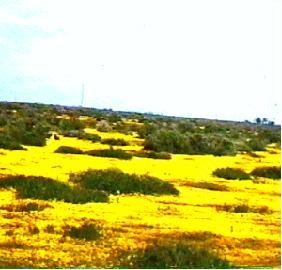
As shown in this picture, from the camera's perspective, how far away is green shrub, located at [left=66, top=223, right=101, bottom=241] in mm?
11406

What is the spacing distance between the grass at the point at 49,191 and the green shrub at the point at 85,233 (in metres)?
3.13

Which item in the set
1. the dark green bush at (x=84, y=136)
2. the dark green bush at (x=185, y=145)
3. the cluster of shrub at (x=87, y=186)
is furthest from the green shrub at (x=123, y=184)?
the dark green bush at (x=84, y=136)

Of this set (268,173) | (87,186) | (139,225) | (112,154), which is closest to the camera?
(139,225)

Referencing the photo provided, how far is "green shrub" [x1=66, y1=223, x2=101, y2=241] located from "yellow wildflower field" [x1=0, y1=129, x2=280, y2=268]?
0.15 m

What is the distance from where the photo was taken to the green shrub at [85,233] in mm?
11406

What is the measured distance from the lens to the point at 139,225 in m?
12.9

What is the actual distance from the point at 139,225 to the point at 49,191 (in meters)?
3.19

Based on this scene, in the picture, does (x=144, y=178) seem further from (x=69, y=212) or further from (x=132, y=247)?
(x=132, y=247)

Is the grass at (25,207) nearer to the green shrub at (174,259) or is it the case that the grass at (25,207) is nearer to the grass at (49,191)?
the grass at (49,191)

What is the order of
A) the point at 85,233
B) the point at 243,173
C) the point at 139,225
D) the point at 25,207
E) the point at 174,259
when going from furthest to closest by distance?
the point at 243,173 → the point at 25,207 → the point at 139,225 → the point at 85,233 → the point at 174,259

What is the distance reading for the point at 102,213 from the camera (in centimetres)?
1380

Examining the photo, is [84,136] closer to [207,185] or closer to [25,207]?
[207,185]

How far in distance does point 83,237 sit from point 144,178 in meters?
6.89

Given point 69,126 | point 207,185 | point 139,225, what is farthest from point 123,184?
point 69,126
